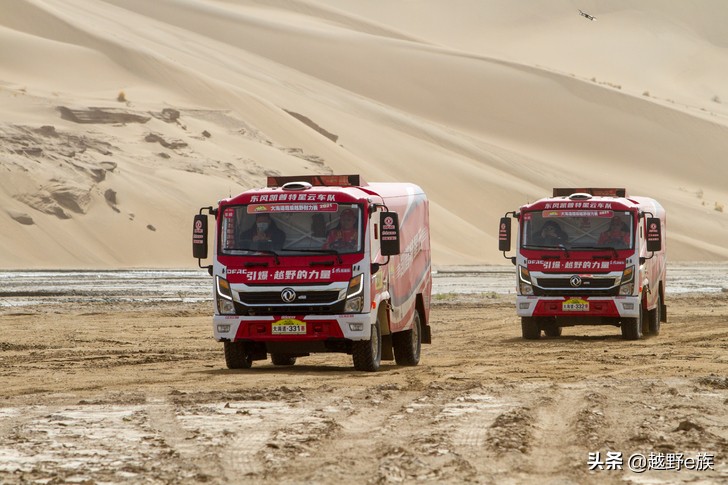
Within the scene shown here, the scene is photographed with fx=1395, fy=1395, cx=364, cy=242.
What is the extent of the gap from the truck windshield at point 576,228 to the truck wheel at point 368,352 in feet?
23.8

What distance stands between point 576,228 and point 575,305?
4.51ft

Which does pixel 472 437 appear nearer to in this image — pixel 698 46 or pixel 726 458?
pixel 726 458

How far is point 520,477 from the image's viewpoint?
953 centimetres

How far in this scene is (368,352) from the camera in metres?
17.5

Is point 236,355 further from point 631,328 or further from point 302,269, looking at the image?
point 631,328

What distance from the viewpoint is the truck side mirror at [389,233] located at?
1712 cm

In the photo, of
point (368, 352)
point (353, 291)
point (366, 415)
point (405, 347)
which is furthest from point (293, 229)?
point (366, 415)

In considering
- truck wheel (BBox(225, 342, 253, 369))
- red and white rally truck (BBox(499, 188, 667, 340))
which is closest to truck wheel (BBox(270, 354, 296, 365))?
truck wheel (BBox(225, 342, 253, 369))

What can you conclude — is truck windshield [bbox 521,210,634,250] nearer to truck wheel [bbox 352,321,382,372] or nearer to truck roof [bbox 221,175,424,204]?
truck roof [bbox 221,175,424,204]

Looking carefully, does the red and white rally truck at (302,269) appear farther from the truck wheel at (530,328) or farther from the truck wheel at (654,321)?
the truck wheel at (654,321)

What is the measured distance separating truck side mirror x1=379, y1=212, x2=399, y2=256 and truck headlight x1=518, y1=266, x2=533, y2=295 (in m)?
7.76

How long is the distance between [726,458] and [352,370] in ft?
27.1

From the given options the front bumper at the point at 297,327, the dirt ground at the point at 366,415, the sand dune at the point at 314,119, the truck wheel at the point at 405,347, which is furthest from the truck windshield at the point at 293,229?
the sand dune at the point at 314,119

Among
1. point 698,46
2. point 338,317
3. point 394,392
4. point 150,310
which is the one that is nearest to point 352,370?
point 338,317
